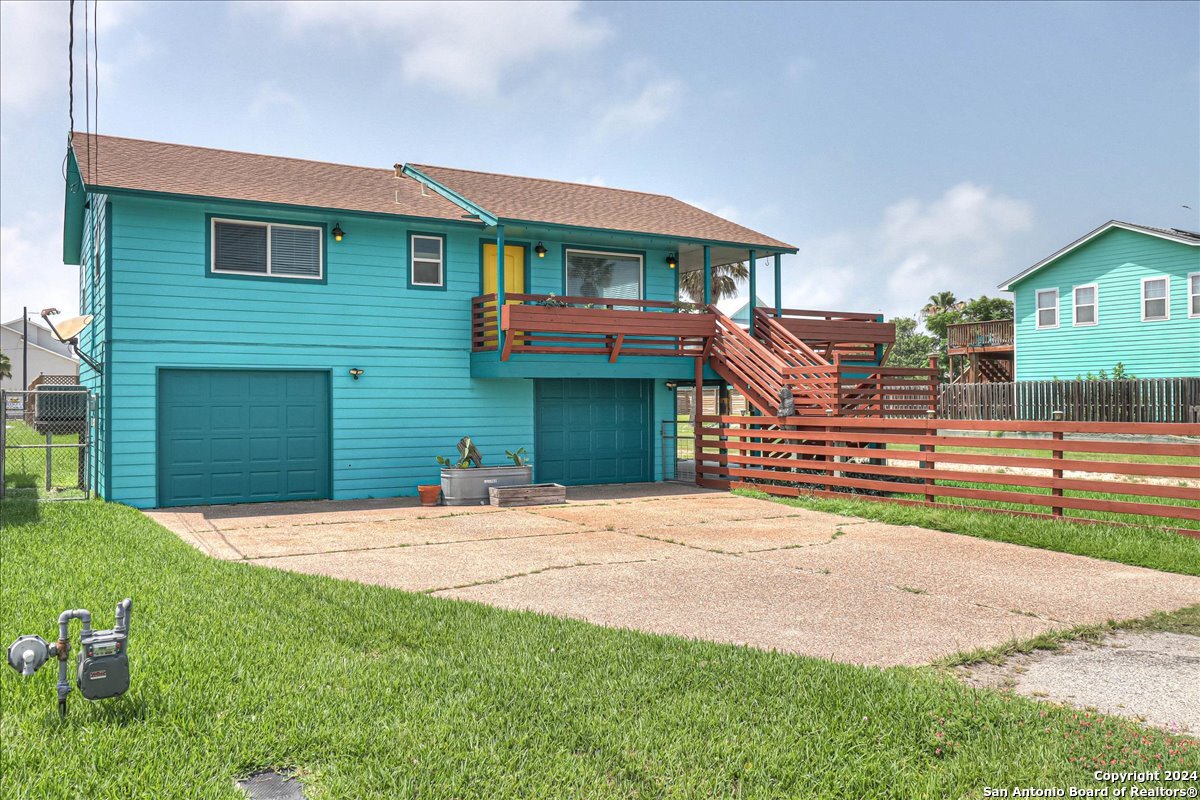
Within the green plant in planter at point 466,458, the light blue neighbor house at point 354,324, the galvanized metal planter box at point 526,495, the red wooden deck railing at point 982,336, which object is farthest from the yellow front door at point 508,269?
Result: the red wooden deck railing at point 982,336

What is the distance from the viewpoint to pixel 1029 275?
Answer: 105 feet

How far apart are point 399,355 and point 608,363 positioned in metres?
3.79

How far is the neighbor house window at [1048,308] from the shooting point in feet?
104

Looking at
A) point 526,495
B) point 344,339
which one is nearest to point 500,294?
point 344,339

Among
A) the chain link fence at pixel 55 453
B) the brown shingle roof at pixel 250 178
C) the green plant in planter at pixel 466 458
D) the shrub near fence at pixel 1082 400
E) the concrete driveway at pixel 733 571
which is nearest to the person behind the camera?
the concrete driveway at pixel 733 571

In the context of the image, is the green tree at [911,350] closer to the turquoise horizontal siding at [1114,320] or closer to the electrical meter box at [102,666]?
the turquoise horizontal siding at [1114,320]

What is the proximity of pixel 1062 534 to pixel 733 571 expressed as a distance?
417 centimetres

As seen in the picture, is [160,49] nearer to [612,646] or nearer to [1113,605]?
[612,646]

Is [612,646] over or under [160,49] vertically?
under

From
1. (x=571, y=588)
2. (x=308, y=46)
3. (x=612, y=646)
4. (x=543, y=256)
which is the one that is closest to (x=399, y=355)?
(x=543, y=256)

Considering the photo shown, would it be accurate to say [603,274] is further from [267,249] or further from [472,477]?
[267,249]

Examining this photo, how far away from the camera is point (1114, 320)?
29.5m

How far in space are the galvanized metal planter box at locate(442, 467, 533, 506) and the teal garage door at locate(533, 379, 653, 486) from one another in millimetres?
2327

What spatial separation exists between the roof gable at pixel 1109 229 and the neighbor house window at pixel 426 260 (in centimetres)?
2334
